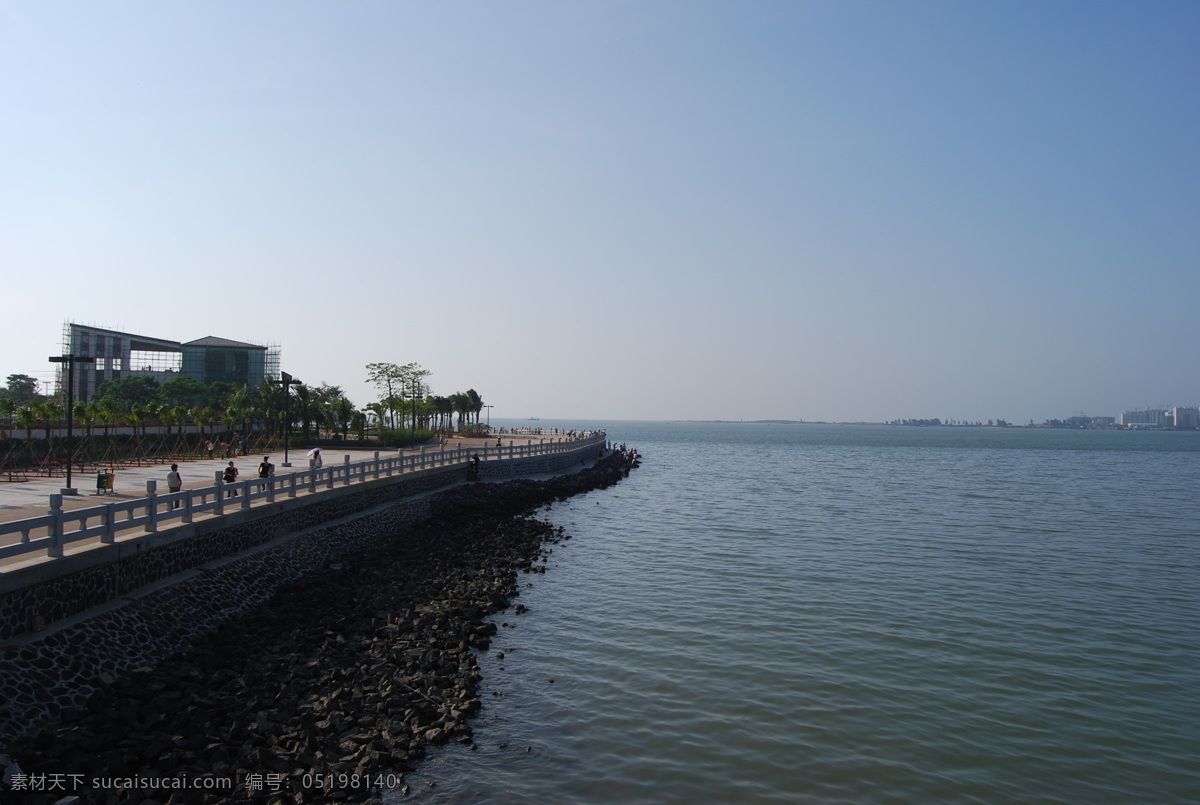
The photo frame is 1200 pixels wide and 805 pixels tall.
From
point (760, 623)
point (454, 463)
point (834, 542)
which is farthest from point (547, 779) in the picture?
point (454, 463)

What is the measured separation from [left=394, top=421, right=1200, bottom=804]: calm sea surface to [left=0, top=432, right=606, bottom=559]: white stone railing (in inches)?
288

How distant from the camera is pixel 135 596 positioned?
14.1 meters

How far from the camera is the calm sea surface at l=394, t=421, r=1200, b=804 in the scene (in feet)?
35.3

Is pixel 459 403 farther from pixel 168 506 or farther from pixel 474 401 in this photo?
pixel 168 506

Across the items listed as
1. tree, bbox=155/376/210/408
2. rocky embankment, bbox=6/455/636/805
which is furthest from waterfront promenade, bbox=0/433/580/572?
tree, bbox=155/376/210/408

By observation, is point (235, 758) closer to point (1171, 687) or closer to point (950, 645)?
point (950, 645)

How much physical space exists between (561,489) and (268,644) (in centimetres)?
3288

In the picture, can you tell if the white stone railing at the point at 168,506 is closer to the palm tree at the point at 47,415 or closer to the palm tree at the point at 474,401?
the palm tree at the point at 47,415

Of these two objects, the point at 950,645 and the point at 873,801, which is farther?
the point at 950,645

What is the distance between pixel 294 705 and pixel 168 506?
843 centimetres

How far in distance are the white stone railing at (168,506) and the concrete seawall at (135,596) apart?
40 centimetres

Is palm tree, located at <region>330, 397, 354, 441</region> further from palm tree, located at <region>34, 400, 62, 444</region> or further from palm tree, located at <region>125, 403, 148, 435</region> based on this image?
palm tree, located at <region>34, 400, 62, 444</region>

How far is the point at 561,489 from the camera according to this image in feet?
155

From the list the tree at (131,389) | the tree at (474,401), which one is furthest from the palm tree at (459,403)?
the tree at (131,389)
